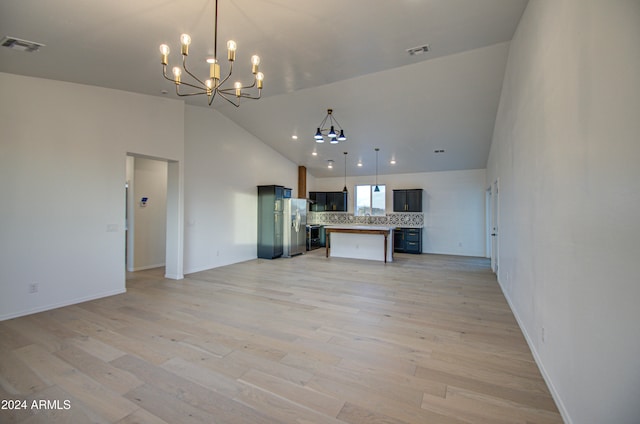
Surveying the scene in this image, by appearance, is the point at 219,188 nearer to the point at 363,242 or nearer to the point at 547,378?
the point at 363,242

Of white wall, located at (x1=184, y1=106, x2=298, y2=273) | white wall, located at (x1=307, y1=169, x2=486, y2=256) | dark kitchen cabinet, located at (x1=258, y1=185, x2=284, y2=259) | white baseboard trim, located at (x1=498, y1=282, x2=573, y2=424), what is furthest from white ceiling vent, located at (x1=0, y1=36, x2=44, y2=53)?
white wall, located at (x1=307, y1=169, x2=486, y2=256)

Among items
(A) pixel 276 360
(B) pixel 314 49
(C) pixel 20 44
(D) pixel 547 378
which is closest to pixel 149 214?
(C) pixel 20 44

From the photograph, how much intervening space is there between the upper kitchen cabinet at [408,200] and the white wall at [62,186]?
736cm

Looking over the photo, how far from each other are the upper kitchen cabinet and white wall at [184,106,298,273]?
4423mm

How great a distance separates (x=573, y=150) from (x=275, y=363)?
2.76 meters

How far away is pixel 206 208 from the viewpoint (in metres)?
6.45

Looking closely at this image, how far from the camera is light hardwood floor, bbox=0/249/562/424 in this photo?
6.34 ft

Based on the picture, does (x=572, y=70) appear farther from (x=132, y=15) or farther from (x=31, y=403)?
(x=31, y=403)

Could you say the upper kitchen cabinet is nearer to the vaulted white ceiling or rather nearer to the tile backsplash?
the tile backsplash

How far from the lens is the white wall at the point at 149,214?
641 cm

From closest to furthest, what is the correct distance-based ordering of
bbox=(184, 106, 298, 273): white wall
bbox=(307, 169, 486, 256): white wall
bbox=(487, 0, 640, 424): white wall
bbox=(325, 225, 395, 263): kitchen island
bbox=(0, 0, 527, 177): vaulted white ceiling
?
bbox=(487, 0, 640, 424): white wall, bbox=(0, 0, 527, 177): vaulted white ceiling, bbox=(184, 106, 298, 273): white wall, bbox=(325, 225, 395, 263): kitchen island, bbox=(307, 169, 486, 256): white wall

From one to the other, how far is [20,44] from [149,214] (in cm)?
419

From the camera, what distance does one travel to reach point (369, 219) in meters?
10.3

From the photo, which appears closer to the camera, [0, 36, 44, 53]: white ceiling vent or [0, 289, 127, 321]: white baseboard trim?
[0, 36, 44, 53]: white ceiling vent
